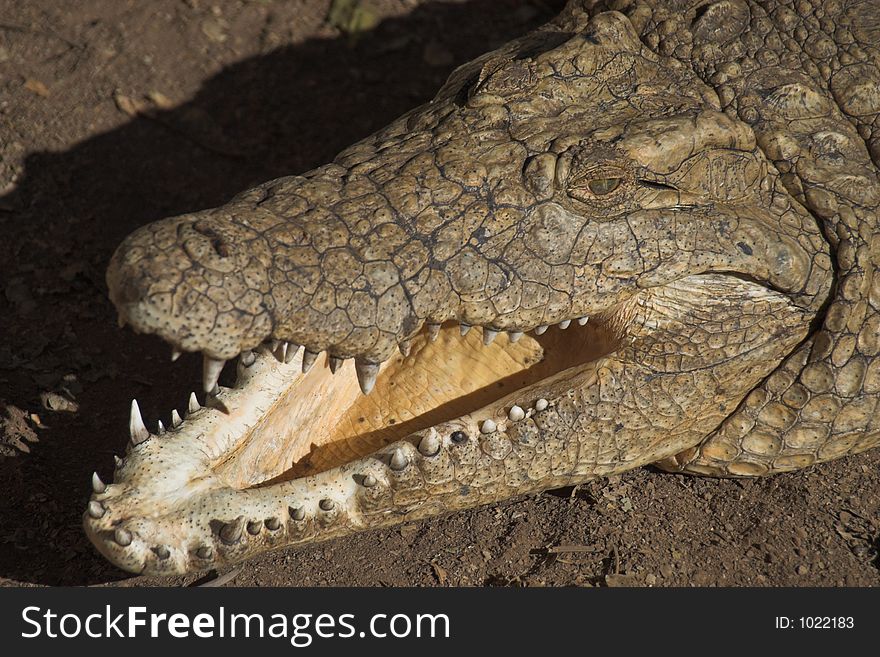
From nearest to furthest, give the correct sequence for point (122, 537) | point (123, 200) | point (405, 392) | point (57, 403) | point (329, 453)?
point (122, 537) < point (329, 453) < point (405, 392) < point (57, 403) < point (123, 200)

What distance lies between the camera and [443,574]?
3.68m

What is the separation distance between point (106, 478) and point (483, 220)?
6.60 ft

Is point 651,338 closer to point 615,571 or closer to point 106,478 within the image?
point 615,571

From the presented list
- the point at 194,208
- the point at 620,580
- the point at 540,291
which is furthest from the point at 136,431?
the point at 194,208

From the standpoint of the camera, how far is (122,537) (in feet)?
10.3

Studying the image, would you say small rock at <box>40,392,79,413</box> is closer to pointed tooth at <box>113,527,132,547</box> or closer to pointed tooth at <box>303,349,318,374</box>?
pointed tooth at <box>113,527,132,547</box>

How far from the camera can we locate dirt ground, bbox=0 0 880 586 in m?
3.74

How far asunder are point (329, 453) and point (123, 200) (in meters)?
2.39

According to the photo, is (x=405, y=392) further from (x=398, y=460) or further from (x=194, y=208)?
(x=194, y=208)

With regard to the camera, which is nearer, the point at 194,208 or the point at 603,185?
the point at 603,185

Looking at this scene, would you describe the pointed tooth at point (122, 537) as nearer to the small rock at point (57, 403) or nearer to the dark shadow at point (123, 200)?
the dark shadow at point (123, 200)

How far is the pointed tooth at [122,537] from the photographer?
10.3 ft

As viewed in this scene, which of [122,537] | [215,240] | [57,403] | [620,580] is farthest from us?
[57,403]

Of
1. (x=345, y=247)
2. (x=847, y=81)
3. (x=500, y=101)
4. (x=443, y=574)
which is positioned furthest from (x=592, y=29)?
(x=443, y=574)
